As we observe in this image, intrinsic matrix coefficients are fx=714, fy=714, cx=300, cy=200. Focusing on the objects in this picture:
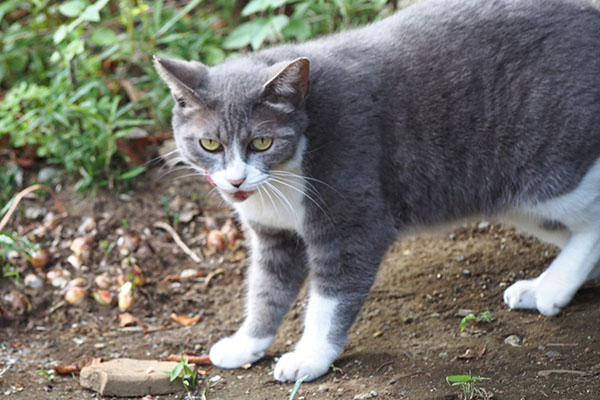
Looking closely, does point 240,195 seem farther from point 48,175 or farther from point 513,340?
point 48,175

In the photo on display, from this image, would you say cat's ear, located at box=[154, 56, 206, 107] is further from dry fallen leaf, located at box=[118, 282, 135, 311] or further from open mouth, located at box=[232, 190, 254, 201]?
dry fallen leaf, located at box=[118, 282, 135, 311]

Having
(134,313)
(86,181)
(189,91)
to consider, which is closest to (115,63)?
(86,181)

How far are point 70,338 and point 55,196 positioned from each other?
1.06 metres

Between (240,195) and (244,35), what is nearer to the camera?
(240,195)

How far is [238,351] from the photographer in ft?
9.21

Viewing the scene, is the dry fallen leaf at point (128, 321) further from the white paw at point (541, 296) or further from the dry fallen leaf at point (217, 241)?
the white paw at point (541, 296)

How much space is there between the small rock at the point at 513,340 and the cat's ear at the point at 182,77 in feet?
4.67

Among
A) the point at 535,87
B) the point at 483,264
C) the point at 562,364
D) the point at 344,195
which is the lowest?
the point at 483,264

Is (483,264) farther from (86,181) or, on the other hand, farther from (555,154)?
(86,181)

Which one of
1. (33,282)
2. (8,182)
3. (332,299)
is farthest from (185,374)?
(8,182)

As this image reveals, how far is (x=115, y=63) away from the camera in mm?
4555

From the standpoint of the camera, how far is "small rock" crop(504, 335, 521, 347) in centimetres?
261

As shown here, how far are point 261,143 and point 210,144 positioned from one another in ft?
0.60

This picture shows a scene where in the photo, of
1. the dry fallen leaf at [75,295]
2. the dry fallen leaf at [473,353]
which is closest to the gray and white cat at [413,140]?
the dry fallen leaf at [473,353]
